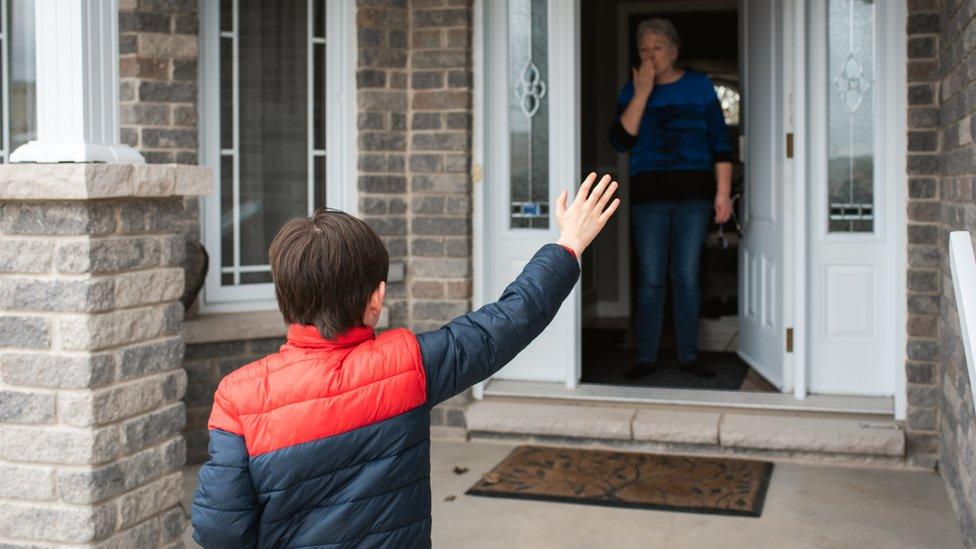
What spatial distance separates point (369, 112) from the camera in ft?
16.5

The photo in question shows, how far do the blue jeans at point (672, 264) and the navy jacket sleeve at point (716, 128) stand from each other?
0.26 m

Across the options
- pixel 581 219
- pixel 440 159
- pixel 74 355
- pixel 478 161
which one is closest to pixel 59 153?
pixel 74 355

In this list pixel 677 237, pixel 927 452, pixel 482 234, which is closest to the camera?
pixel 927 452

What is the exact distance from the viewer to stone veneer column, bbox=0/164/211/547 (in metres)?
2.93

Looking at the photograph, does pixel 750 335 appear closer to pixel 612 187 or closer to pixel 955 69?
pixel 955 69

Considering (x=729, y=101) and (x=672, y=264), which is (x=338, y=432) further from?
(x=729, y=101)

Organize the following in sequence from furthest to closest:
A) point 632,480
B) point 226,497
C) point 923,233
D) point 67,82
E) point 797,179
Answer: point 797,179 < point 923,233 < point 632,480 < point 67,82 < point 226,497

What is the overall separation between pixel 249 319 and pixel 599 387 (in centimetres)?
168

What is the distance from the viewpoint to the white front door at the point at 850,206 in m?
4.68

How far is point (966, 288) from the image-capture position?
2.70 meters

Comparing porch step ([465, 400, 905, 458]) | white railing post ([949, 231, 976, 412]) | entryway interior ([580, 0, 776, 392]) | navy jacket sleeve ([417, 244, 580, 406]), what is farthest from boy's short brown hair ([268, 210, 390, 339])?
entryway interior ([580, 0, 776, 392])

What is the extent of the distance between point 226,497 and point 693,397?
3500 mm

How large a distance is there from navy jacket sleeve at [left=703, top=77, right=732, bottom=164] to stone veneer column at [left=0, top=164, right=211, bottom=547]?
10.5 ft

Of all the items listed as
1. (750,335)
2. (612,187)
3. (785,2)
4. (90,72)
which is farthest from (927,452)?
(90,72)
